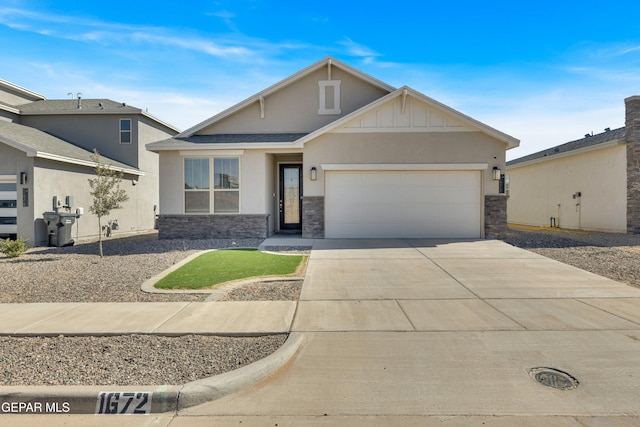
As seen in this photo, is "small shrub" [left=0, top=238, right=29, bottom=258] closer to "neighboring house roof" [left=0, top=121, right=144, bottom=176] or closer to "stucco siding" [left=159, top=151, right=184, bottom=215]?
"neighboring house roof" [left=0, top=121, right=144, bottom=176]

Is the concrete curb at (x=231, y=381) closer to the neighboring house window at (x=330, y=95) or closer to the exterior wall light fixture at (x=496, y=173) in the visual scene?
the exterior wall light fixture at (x=496, y=173)

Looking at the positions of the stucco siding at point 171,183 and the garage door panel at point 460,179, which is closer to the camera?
the garage door panel at point 460,179

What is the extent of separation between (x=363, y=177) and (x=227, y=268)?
6358 mm

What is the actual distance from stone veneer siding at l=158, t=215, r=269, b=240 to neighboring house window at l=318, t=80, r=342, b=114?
17.2ft

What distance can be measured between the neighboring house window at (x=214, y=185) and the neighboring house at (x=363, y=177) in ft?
0.12

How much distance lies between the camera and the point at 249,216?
13.4 meters

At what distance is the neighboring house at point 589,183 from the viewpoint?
14.8 metres

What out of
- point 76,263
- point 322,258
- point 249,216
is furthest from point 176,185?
point 322,258

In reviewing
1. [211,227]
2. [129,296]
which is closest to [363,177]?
[211,227]

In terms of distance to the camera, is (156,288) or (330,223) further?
(330,223)

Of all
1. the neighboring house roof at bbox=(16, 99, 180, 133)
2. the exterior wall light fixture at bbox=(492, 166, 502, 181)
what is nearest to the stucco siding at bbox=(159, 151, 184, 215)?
the neighboring house roof at bbox=(16, 99, 180, 133)

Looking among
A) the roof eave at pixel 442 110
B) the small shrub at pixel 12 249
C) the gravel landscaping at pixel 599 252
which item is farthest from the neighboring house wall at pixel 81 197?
the gravel landscaping at pixel 599 252

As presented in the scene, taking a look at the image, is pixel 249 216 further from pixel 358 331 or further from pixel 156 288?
pixel 358 331

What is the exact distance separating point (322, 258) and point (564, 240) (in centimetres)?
898
